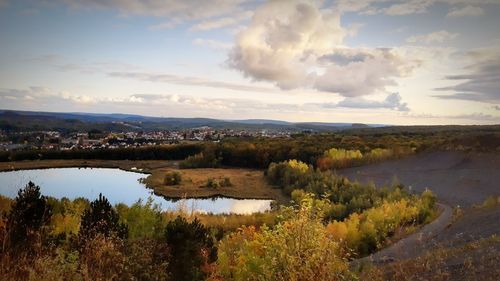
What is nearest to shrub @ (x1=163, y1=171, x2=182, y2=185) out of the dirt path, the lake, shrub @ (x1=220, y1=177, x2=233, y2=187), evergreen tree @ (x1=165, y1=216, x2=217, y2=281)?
the lake

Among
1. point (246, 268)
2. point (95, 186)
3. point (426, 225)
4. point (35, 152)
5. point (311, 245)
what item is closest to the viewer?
point (311, 245)

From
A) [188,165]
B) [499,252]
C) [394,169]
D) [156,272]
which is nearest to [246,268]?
[156,272]

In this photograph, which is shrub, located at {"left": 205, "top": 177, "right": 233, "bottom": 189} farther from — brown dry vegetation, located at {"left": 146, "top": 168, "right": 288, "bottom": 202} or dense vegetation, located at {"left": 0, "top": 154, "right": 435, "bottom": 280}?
dense vegetation, located at {"left": 0, "top": 154, "right": 435, "bottom": 280}

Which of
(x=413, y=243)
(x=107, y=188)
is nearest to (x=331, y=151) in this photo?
(x=107, y=188)

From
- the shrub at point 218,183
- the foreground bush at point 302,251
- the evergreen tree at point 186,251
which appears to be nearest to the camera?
the foreground bush at point 302,251

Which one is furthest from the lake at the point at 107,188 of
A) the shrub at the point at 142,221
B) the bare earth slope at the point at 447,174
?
the shrub at the point at 142,221

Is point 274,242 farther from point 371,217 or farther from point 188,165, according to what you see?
point 188,165

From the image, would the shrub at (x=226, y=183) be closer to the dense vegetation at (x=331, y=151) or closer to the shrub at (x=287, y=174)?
the shrub at (x=287, y=174)
